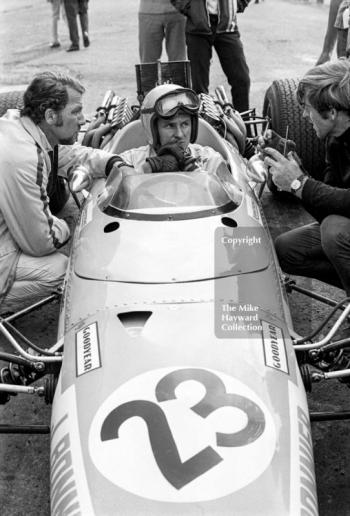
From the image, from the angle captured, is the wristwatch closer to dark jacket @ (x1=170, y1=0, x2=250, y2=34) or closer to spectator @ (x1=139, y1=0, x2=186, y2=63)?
dark jacket @ (x1=170, y1=0, x2=250, y2=34)

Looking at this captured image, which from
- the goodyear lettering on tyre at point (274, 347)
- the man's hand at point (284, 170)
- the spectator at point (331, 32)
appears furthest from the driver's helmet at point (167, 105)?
the spectator at point (331, 32)

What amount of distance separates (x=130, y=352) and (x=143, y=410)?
28cm

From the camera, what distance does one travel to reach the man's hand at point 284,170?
3689 millimetres

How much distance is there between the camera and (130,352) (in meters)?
2.53

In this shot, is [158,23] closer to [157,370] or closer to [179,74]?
[179,74]

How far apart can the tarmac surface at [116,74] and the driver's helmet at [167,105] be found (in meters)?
1.40

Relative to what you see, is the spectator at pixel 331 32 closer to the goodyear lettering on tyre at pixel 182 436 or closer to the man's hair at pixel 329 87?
the man's hair at pixel 329 87

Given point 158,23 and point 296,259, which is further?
point 158,23

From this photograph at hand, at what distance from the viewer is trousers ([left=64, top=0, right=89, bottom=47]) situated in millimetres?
11016

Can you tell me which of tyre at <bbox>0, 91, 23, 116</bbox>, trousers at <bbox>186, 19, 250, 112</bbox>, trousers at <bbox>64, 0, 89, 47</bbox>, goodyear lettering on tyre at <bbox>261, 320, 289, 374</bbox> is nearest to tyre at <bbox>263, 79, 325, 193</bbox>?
trousers at <bbox>186, 19, 250, 112</bbox>

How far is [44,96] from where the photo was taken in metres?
3.84

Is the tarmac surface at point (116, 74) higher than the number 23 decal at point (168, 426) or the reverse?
the reverse

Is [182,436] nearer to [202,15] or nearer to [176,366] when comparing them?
[176,366]

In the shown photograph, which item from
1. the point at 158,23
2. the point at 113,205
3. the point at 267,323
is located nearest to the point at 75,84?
the point at 113,205
